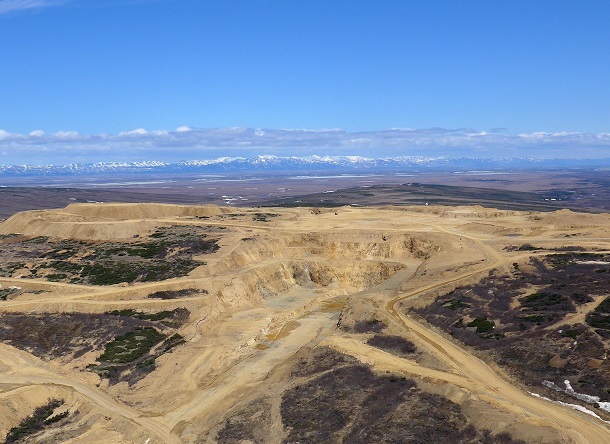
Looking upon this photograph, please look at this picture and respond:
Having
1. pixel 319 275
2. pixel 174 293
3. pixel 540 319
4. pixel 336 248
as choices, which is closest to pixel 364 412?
pixel 540 319

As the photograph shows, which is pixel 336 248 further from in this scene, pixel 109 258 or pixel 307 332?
pixel 109 258

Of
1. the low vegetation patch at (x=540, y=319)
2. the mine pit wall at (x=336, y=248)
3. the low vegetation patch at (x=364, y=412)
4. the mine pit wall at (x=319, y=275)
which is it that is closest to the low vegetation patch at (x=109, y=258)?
the mine pit wall at (x=336, y=248)

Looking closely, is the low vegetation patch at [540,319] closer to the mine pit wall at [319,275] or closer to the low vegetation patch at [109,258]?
the mine pit wall at [319,275]

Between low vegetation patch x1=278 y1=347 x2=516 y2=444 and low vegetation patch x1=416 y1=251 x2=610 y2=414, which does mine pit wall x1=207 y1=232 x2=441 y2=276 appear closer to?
low vegetation patch x1=416 y1=251 x2=610 y2=414

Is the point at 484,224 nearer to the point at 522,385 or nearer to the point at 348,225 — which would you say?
the point at 348,225

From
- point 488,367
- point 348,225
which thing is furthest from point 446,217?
point 488,367

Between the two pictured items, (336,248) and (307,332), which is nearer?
(307,332)

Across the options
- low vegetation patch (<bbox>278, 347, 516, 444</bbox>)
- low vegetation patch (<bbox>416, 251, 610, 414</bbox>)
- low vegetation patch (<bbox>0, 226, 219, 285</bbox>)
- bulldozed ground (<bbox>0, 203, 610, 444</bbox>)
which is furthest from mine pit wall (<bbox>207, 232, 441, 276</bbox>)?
low vegetation patch (<bbox>278, 347, 516, 444</bbox>)

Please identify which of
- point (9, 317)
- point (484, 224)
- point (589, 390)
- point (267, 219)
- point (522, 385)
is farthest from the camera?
point (267, 219)

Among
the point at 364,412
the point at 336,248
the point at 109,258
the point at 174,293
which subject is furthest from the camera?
the point at 336,248
